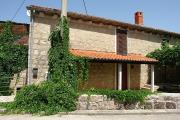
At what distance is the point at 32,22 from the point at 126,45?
755 cm

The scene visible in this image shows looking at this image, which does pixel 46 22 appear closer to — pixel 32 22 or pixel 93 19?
pixel 32 22

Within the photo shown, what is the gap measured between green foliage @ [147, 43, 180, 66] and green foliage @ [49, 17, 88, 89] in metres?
8.79

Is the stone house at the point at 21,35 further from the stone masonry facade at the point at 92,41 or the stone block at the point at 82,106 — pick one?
the stone block at the point at 82,106

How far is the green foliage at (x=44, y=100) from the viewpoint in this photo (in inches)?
384

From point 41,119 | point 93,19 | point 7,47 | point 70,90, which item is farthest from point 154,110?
point 7,47

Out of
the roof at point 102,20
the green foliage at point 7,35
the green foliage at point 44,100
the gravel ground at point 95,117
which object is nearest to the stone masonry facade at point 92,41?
the roof at point 102,20

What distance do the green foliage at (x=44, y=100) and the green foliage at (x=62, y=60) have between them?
1634 millimetres

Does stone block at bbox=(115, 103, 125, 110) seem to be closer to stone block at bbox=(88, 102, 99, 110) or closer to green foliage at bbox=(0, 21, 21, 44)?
stone block at bbox=(88, 102, 99, 110)

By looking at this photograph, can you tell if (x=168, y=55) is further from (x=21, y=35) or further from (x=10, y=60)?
(x=10, y=60)

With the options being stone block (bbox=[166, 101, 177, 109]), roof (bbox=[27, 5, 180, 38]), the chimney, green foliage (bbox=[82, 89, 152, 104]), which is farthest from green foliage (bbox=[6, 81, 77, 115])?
the chimney

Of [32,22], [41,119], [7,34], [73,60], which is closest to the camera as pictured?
[41,119]

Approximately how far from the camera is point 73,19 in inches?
642

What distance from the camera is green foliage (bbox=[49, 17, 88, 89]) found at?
12195mm

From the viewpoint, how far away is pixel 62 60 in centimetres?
1235
